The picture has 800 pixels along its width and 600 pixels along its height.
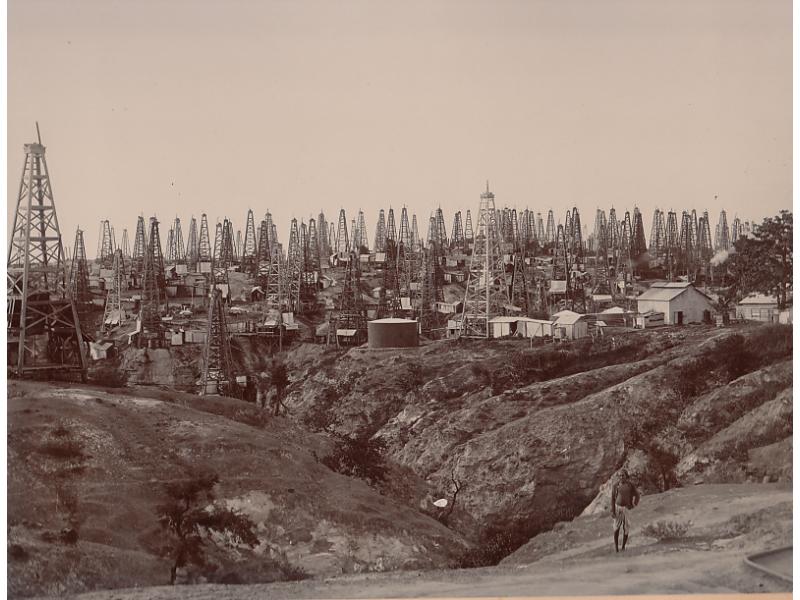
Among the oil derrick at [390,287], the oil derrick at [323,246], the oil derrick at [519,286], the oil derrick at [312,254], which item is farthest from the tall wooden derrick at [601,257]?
the oil derrick at [312,254]

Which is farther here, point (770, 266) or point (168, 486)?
point (770, 266)

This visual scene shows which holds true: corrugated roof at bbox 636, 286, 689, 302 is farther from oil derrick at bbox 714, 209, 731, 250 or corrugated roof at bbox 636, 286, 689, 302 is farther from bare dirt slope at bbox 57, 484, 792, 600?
bare dirt slope at bbox 57, 484, 792, 600

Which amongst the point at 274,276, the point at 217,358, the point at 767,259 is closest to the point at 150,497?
the point at 217,358

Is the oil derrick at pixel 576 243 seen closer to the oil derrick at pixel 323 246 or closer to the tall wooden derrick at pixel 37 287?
the oil derrick at pixel 323 246

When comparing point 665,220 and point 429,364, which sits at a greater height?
point 665,220

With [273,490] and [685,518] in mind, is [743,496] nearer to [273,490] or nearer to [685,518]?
[685,518]

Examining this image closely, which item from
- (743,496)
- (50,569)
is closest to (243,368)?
(50,569)

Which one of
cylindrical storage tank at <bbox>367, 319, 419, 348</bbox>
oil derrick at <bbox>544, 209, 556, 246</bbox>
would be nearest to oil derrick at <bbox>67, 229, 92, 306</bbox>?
→ cylindrical storage tank at <bbox>367, 319, 419, 348</bbox>
